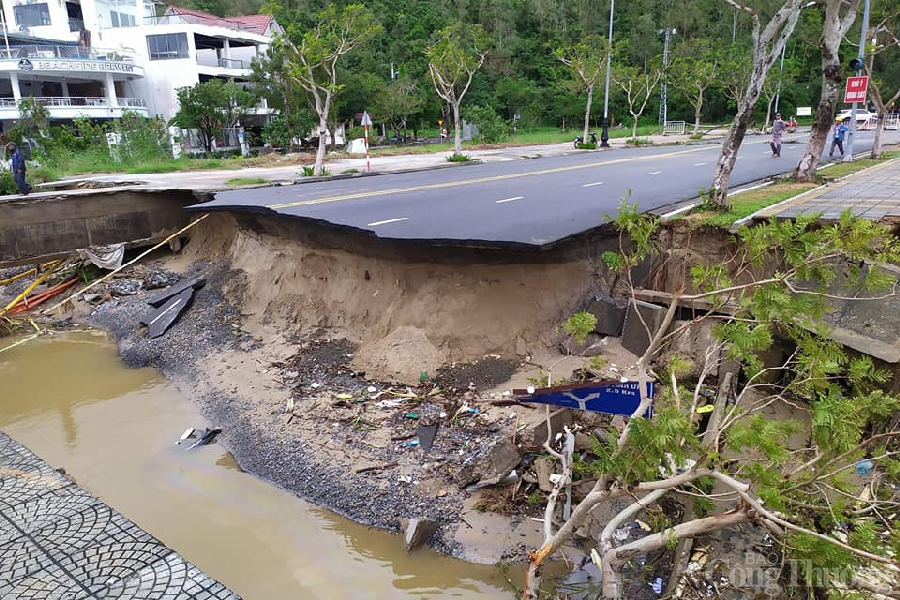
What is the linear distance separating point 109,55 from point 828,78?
44.0 metres

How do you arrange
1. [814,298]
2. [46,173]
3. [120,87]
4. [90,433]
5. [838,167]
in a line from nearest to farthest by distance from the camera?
[814,298] → [90,433] → [838,167] → [46,173] → [120,87]

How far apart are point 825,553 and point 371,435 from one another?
5.62 meters

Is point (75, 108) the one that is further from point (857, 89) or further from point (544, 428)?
point (544, 428)

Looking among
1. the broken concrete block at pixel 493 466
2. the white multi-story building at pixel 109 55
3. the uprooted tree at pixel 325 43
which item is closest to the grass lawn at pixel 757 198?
the broken concrete block at pixel 493 466

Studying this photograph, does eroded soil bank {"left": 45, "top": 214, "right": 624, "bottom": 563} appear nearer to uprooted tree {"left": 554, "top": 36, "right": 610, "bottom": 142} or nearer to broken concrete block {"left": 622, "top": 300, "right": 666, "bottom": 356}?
broken concrete block {"left": 622, "top": 300, "right": 666, "bottom": 356}

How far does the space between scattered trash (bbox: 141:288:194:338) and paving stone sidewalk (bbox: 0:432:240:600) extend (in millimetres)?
5823

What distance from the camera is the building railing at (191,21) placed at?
43750 millimetres

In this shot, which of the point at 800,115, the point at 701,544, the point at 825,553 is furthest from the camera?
the point at 800,115

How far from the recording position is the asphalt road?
10.5 meters

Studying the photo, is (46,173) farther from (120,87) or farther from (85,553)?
(120,87)

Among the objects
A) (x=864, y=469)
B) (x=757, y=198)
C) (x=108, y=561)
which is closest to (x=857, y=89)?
(x=757, y=198)

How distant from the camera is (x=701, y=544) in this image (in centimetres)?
527

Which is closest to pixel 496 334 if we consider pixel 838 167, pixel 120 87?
pixel 838 167

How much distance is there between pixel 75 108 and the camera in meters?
39.2
